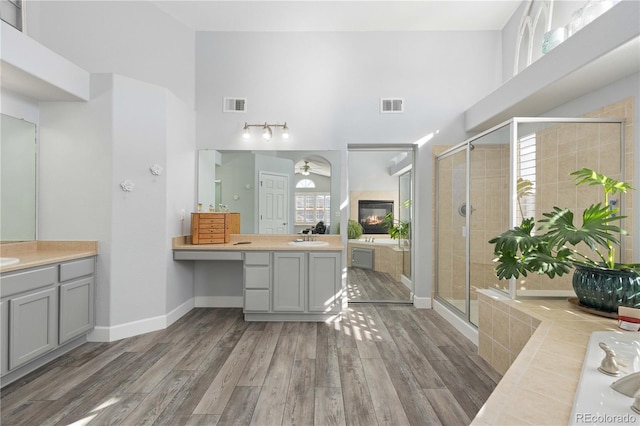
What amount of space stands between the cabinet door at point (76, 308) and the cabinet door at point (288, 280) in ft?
5.64

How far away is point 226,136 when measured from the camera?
3.98 m

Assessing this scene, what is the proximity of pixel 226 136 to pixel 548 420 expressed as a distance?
393cm

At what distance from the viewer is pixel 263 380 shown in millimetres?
2252

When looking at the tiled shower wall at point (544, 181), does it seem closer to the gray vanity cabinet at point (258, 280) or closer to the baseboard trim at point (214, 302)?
the gray vanity cabinet at point (258, 280)

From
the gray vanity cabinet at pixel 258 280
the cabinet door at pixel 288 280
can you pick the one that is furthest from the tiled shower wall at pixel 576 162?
the gray vanity cabinet at pixel 258 280

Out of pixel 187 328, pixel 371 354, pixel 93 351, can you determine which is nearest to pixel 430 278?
pixel 371 354

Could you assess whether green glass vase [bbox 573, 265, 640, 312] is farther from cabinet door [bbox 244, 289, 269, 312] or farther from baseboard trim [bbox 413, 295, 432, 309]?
cabinet door [bbox 244, 289, 269, 312]

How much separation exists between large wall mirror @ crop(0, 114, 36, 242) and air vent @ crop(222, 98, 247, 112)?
190cm

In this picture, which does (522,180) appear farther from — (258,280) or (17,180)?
(17,180)

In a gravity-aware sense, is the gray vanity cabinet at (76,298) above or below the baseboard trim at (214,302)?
above

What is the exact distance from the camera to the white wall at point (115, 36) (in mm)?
→ 3305

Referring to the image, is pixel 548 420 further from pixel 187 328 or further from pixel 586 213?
pixel 187 328

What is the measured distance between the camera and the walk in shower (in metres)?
2.37

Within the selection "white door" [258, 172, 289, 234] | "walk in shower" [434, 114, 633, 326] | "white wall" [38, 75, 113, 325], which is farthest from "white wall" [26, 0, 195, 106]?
"walk in shower" [434, 114, 633, 326]
